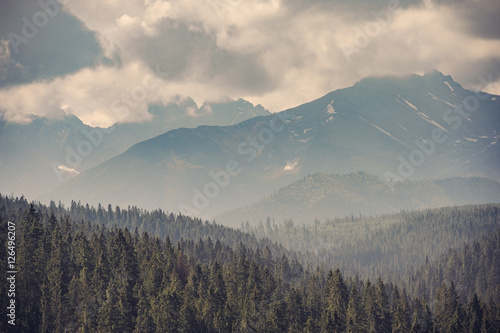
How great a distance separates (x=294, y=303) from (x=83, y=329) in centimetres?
4750

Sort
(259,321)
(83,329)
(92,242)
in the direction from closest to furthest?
(83,329), (259,321), (92,242)

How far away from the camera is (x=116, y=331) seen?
133m

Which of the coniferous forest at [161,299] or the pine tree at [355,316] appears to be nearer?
the coniferous forest at [161,299]

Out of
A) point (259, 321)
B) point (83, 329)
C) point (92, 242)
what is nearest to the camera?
point (83, 329)

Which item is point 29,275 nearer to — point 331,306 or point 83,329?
point 83,329

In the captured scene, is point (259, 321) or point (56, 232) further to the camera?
point (56, 232)

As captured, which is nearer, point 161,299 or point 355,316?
point 161,299

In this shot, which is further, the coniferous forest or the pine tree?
the pine tree

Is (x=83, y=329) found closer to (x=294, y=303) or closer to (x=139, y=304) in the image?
(x=139, y=304)

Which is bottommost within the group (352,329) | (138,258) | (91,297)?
(352,329)

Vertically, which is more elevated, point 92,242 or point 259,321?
point 92,242

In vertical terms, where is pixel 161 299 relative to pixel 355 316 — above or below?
above

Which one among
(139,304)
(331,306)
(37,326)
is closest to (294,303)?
(331,306)

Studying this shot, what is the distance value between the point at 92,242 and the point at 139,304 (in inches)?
939
